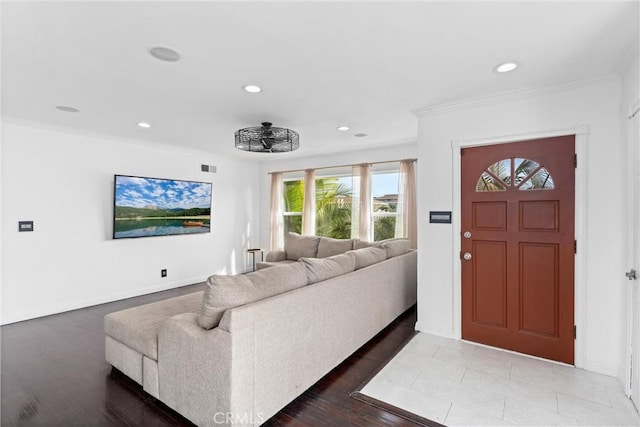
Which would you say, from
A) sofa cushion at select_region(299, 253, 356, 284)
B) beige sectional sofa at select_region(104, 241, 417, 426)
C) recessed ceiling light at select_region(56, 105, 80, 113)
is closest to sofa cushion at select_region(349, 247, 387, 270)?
sofa cushion at select_region(299, 253, 356, 284)

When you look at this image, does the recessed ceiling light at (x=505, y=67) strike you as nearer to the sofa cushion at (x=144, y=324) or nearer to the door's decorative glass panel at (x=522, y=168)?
the door's decorative glass panel at (x=522, y=168)

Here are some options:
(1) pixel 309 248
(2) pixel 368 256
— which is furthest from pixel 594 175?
(1) pixel 309 248

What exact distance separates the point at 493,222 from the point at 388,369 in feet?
5.55

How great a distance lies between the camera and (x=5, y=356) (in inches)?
113

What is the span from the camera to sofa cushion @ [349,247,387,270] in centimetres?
317

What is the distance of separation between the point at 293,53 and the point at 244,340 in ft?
6.19

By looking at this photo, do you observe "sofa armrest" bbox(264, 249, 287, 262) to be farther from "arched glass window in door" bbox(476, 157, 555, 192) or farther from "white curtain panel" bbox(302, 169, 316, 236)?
"arched glass window in door" bbox(476, 157, 555, 192)

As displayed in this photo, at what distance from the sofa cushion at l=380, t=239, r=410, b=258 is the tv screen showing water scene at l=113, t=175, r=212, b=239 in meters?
3.40

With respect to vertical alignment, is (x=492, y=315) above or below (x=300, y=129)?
below

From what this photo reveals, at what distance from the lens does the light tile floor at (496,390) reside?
6.68ft

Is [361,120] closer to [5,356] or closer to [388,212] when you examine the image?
[388,212]

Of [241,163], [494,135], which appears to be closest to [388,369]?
[494,135]

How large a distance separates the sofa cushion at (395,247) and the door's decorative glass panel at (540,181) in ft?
5.21

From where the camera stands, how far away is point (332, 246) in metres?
5.28
